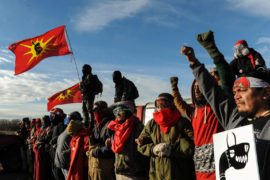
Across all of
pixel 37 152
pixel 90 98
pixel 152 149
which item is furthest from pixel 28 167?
pixel 152 149

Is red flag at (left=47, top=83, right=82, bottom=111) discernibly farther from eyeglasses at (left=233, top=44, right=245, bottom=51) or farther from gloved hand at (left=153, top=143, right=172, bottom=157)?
gloved hand at (left=153, top=143, right=172, bottom=157)

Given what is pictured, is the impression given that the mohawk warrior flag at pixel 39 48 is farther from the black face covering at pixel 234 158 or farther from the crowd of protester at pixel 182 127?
the black face covering at pixel 234 158

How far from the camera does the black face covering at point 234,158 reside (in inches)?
59.2

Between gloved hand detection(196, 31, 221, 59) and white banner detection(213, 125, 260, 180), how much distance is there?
0.65 meters

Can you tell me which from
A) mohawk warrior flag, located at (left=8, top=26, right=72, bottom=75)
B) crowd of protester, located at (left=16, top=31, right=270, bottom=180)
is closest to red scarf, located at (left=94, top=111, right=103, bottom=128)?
crowd of protester, located at (left=16, top=31, right=270, bottom=180)

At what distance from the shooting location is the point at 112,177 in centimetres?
427

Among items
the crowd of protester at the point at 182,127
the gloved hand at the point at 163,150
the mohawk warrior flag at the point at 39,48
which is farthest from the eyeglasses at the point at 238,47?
the mohawk warrior flag at the point at 39,48

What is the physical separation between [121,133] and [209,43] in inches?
91.2

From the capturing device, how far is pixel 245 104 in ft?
5.98

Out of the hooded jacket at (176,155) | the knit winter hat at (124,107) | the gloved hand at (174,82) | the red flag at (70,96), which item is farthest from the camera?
the red flag at (70,96)

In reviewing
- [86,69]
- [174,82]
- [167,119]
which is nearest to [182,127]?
Result: [167,119]

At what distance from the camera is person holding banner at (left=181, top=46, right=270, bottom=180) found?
62.1 inches

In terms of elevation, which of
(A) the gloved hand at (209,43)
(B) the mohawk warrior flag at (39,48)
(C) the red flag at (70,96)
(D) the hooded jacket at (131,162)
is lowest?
(D) the hooded jacket at (131,162)

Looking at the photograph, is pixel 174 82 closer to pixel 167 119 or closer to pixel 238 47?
pixel 167 119
